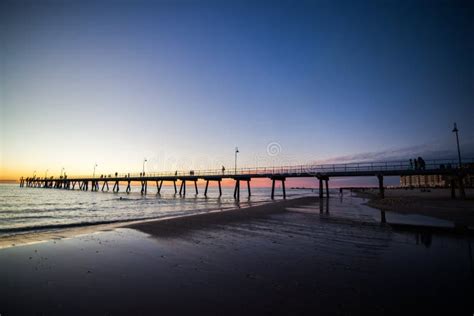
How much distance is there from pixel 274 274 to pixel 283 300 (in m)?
1.31

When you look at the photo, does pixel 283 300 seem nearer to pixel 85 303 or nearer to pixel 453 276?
pixel 85 303

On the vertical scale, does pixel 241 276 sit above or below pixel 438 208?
above

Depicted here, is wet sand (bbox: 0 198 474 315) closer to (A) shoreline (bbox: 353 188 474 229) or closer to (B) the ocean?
(B) the ocean

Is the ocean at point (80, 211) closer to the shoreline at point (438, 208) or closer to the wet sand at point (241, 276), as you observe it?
the wet sand at point (241, 276)

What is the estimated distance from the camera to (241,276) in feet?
16.7

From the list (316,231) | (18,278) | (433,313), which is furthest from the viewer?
(316,231)

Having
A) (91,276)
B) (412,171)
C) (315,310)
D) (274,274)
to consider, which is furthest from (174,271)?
(412,171)

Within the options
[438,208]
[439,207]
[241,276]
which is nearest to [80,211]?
[241,276]

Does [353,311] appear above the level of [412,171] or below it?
below

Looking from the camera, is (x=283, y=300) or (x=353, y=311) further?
(x=283, y=300)

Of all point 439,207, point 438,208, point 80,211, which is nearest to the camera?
point 438,208

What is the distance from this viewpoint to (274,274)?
519 cm

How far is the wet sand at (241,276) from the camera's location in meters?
3.74

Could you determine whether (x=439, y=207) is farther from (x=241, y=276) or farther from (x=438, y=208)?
(x=241, y=276)
